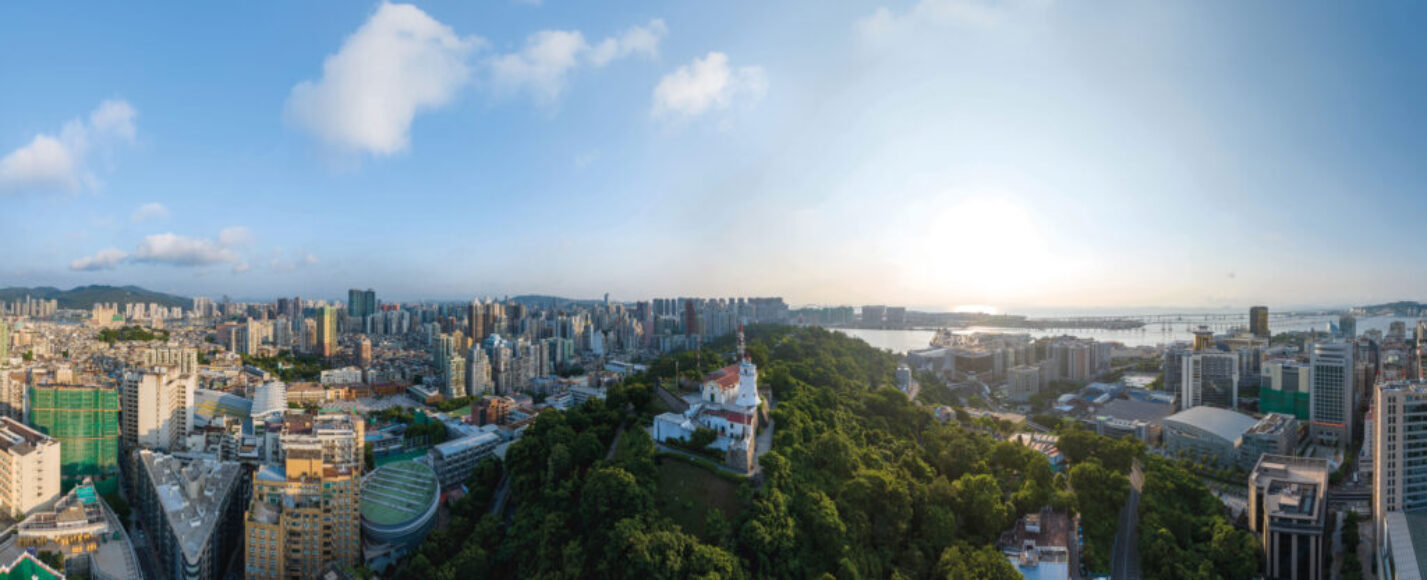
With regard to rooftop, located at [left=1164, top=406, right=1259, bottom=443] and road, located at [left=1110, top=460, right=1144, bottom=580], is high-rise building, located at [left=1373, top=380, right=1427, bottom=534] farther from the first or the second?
rooftop, located at [left=1164, top=406, right=1259, bottom=443]

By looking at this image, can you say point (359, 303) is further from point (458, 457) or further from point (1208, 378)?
point (1208, 378)

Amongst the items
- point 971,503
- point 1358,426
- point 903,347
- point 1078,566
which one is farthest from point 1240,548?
point 903,347

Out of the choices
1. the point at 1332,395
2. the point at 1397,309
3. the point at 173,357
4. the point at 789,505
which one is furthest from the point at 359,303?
the point at 1397,309

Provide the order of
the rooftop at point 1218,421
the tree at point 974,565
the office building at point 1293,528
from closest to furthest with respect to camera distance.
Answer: the tree at point 974,565
the office building at point 1293,528
the rooftop at point 1218,421

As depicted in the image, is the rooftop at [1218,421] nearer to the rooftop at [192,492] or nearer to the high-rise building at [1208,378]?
the high-rise building at [1208,378]

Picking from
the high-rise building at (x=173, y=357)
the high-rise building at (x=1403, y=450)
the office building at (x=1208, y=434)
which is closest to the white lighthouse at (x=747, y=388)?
the high-rise building at (x=1403, y=450)

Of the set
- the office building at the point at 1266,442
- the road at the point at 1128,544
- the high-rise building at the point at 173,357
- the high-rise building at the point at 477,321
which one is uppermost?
the high-rise building at the point at 477,321

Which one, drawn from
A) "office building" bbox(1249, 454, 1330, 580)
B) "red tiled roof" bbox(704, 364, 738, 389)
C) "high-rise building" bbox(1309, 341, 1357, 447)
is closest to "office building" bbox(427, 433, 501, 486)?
"red tiled roof" bbox(704, 364, 738, 389)
